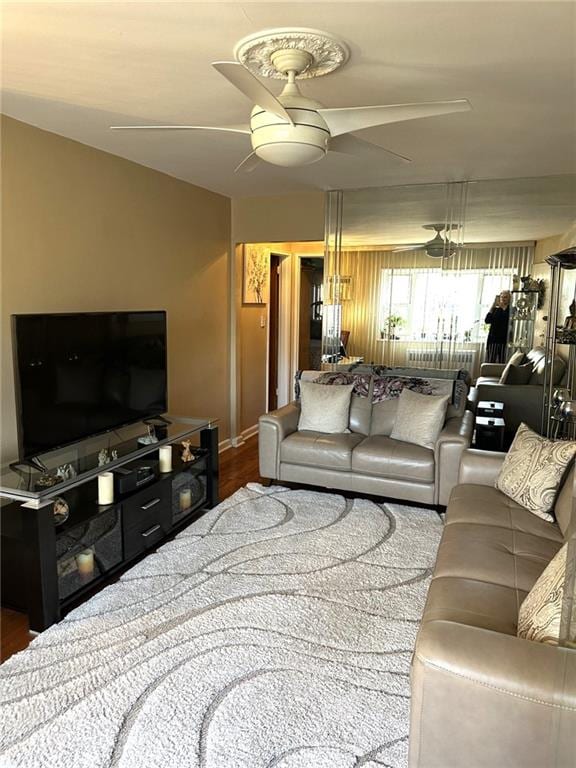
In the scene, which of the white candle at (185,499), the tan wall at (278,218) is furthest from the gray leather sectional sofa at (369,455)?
the tan wall at (278,218)

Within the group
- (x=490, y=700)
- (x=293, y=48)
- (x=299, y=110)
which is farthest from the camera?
(x=293, y=48)

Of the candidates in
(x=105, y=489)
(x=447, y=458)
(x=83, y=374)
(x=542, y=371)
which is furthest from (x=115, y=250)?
(x=542, y=371)

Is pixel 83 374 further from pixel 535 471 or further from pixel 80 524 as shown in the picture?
pixel 535 471

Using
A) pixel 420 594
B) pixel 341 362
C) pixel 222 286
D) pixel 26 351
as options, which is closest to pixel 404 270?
pixel 341 362

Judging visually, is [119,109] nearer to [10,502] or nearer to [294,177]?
[294,177]

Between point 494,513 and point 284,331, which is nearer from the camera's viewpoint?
point 494,513

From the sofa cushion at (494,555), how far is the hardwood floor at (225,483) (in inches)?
72.6

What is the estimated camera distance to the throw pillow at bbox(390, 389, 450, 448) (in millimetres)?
3961

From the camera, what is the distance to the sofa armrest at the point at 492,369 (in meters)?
4.82

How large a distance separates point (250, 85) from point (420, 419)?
2.88 metres

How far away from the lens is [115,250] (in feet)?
12.2

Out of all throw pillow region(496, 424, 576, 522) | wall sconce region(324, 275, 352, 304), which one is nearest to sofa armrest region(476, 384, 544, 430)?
wall sconce region(324, 275, 352, 304)

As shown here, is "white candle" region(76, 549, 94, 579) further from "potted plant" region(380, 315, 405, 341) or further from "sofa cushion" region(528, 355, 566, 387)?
"sofa cushion" region(528, 355, 566, 387)

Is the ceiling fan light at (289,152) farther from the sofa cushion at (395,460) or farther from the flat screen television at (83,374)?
the sofa cushion at (395,460)
